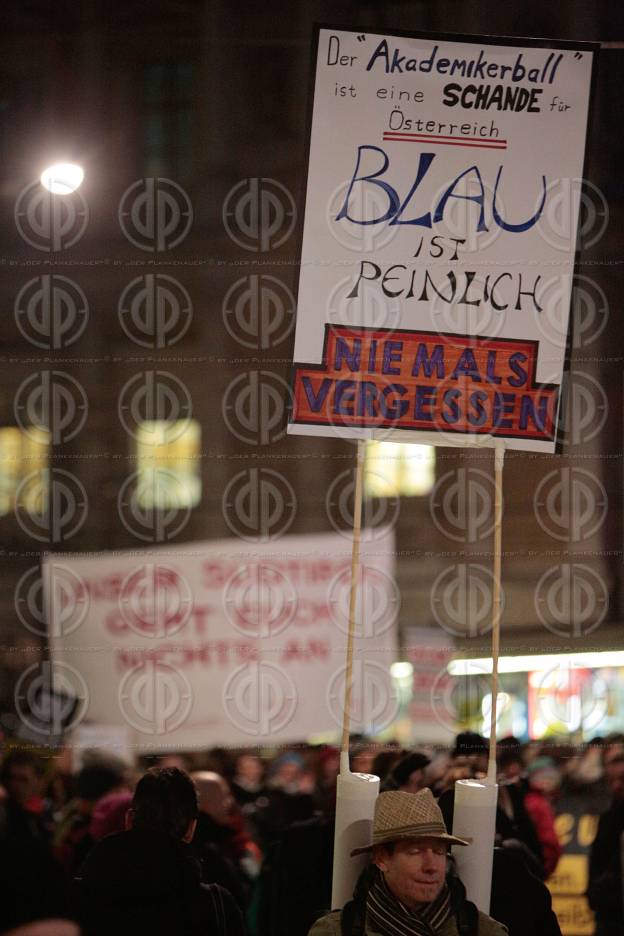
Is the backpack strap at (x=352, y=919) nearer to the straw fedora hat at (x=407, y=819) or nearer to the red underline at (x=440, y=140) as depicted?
A: the straw fedora hat at (x=407, y=819)

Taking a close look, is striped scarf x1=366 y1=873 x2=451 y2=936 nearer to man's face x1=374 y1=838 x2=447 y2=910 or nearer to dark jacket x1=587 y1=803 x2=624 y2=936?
man's face x1=374 y1=838 x2=447 y2=910

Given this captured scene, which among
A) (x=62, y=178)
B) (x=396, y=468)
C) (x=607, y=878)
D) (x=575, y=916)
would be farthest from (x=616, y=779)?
(x=62, y=178)

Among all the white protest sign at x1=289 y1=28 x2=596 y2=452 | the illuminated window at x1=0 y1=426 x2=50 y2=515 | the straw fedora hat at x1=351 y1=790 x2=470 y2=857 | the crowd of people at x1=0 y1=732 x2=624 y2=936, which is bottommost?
the crowd of people at x1=0 y1=732 x2=624 y2=936

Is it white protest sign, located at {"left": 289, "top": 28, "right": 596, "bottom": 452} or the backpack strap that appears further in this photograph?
white protest sign, located at {"left": 289, "top": 28, "right": 596, "bottom": 452}

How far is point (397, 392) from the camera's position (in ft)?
12.2

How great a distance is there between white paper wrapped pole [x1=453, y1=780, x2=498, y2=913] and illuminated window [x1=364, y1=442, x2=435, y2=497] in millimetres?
909

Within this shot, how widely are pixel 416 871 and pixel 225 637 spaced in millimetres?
1149

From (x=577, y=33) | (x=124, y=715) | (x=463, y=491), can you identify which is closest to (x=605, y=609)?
(x=463, y=491)

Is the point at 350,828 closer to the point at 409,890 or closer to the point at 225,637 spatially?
the point at 409,890

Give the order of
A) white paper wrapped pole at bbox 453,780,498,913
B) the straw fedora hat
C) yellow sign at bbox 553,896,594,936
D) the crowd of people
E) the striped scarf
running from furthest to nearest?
1. yellow sign at bbox 553,896,594,936
2. the crowd of people
3. white paper wrapped pole at bbox 453,780,498,913
4. the straw fedora hat
5. the striped scarf

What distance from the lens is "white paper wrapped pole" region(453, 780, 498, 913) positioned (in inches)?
125

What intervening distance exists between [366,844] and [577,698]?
86cm

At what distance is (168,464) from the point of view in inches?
151

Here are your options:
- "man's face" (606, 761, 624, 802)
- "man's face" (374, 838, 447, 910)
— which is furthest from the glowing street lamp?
"man's face" (606, 761, 624, 802)
